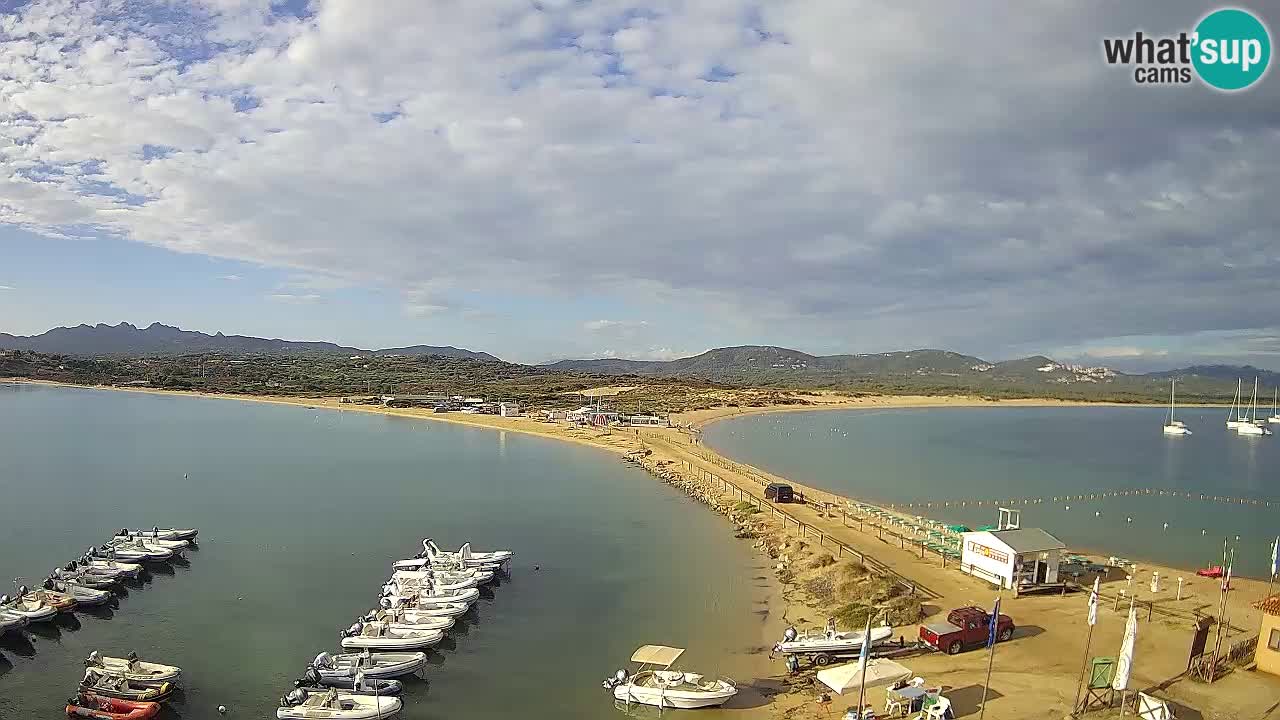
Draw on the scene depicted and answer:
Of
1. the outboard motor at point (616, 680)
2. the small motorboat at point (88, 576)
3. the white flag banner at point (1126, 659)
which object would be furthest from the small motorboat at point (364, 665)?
the white flag banner at point (1126, 659)

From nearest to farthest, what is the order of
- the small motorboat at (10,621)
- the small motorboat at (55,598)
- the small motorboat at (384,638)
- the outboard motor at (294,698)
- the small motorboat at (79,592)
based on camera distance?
the outboard motor at (294,698) → the small motorboat at (384,638) → the small motorboat at (10,621) → the small motorboat at (55,598) → the small motorboat at (79,592)

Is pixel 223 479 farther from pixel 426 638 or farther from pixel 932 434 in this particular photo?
pixel 932 434

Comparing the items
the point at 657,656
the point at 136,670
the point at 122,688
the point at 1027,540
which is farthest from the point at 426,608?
the point at 1027,540

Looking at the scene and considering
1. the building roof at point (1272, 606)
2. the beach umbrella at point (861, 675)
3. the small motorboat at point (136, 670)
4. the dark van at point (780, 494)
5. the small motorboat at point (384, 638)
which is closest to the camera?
the beach umbrella at point (861, 675)

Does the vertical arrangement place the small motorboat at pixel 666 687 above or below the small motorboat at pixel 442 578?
below

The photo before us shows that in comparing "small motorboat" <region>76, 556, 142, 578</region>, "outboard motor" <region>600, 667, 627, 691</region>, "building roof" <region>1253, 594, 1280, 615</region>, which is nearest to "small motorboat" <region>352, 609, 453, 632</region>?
"outboard motor" <region>600, 667, 627, 691</region>

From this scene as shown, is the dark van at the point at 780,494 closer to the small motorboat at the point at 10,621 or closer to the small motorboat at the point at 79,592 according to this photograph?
the small motorboat at the point at 79,592

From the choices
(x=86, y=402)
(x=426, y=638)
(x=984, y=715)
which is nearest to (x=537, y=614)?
(x=426, y=638)

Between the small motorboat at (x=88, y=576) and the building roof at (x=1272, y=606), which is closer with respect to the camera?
the building roof at (x=1272, y=606)
